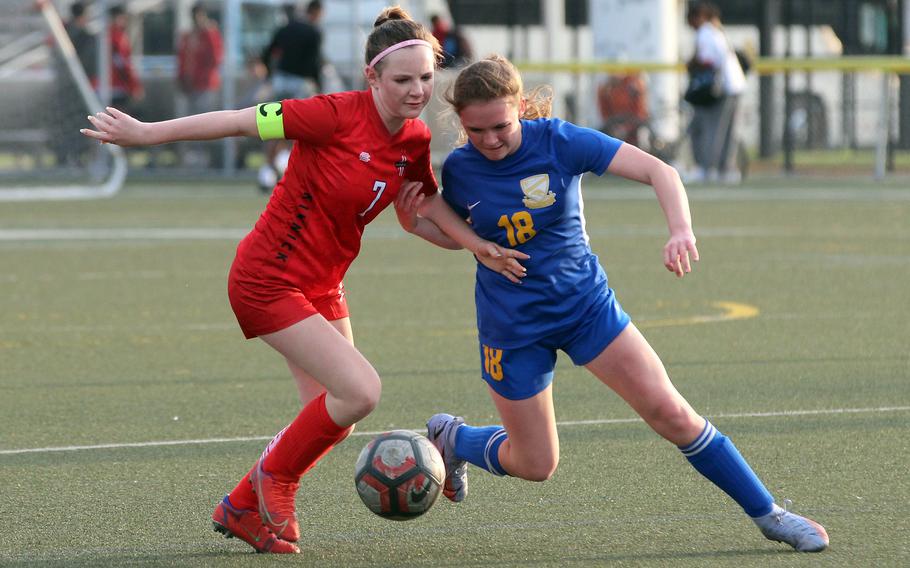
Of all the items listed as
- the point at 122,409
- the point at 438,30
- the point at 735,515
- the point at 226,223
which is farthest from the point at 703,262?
the point at 438,30

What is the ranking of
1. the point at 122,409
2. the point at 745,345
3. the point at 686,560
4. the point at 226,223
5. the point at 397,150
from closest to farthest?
1. the point at 686,560
2. the point at 397,150
3. the point at 122,409
4. the point at 745,345
5. the point at 226,223

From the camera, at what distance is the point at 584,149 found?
5.45 m

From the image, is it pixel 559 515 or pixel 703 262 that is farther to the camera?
pixel 703 262

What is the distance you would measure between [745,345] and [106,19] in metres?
17.0

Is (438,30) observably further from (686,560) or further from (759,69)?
(686,560)

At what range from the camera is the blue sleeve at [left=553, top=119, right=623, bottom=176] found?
17.8ft

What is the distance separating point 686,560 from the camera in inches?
201

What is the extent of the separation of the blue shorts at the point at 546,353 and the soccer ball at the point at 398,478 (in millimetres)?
335

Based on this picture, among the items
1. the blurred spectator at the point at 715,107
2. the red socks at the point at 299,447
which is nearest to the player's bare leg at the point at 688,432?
the red socks at the point at 299,447

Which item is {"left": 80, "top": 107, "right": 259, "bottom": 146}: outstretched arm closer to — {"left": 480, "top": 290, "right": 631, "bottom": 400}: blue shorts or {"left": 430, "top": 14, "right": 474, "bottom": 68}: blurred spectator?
{"left": 480, "top": 290, "right": 631, "bottom": 400}: blue shorts

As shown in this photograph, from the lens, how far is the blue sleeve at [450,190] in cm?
561

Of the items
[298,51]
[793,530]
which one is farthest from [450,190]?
[298,51]

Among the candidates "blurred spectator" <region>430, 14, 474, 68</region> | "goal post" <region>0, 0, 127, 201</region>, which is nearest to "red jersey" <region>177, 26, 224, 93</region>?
"goal post" <region>0, 0, 127, 201</region>

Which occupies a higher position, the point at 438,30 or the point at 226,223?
the point at 438,30
